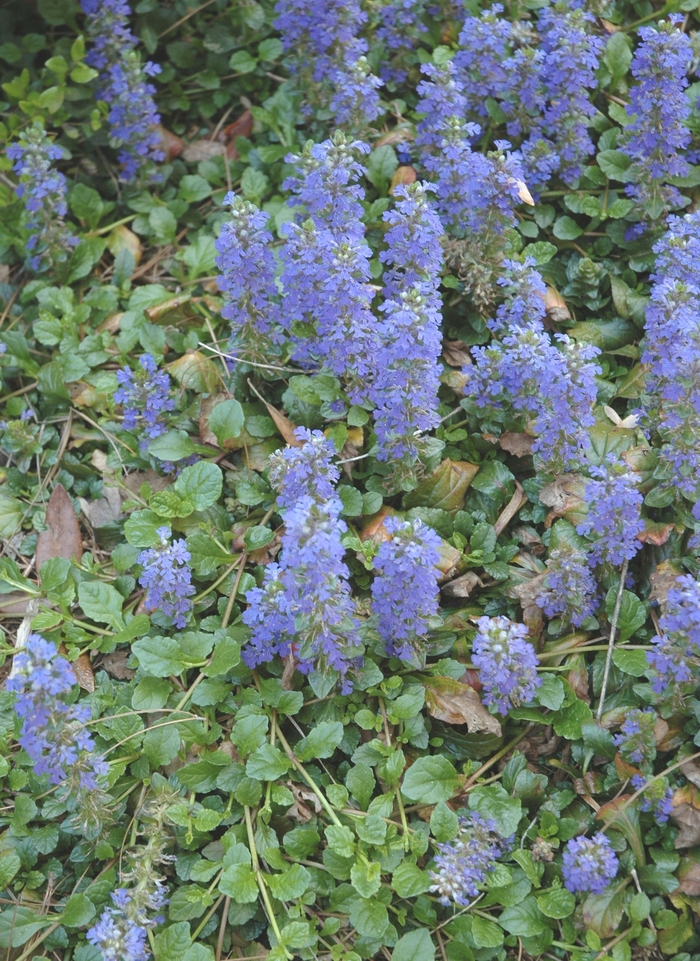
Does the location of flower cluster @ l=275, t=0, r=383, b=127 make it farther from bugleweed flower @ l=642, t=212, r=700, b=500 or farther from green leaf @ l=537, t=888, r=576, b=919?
green leaf @ l=537, t=888, r=576, b=919

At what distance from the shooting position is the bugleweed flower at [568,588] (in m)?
3.63

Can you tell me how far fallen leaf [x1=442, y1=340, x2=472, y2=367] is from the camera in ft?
14.8

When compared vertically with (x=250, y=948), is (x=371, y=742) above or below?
above

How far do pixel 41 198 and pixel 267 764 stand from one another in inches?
127

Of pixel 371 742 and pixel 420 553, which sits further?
pixel 371 742

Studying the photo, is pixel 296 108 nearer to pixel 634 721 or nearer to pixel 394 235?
pixel 394 235

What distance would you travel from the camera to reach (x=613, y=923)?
132 inches

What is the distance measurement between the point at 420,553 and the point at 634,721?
109 cm

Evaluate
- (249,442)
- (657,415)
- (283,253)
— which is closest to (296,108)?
(283,253)

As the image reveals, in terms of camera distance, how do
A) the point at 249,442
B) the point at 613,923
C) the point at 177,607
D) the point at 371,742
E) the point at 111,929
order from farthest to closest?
the point at 249,442
the point at 177,607
the point at 371,742
the point at 613,923
the point at 111,929

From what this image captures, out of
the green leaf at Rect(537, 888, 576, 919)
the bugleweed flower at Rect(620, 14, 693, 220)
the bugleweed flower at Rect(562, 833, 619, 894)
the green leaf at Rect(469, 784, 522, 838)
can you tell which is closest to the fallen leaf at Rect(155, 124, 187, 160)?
the bugleweed flower at Rect(620, 14, 693, 220)

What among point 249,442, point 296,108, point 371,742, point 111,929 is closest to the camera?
point 111,929

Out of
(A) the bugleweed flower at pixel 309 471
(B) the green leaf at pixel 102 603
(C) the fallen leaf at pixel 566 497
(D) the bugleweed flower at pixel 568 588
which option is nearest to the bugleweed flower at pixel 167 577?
(B) the green leaf at pixel 102 603

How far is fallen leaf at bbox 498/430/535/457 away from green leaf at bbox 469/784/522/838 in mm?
1526
